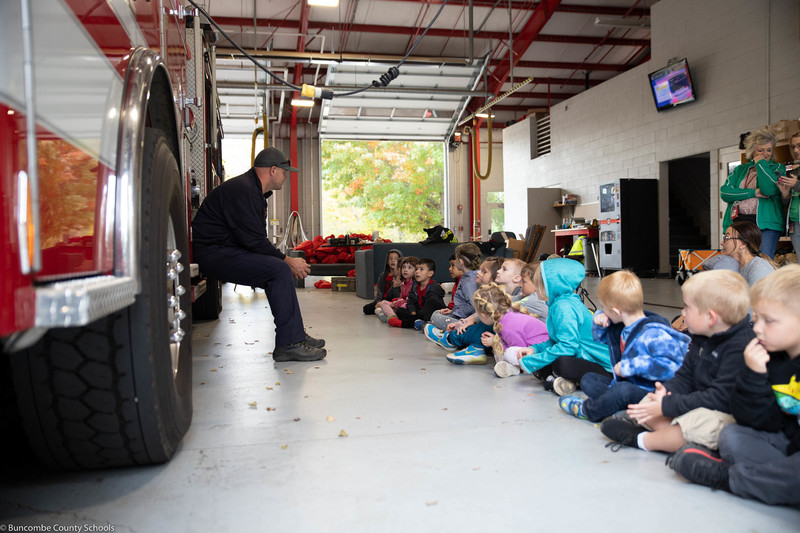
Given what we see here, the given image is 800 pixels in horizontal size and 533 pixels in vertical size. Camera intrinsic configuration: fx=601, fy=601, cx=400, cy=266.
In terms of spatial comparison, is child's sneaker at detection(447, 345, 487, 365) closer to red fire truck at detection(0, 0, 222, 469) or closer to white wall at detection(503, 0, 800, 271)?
red fire truck at detection(0, 0, 222, 469)

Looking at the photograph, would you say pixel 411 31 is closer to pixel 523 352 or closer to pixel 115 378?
pixel 523 352

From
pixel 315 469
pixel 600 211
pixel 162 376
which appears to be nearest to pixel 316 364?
pixel 315 469

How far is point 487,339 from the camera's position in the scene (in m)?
3.73

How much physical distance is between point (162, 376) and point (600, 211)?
1340cm

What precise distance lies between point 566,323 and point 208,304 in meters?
4.34

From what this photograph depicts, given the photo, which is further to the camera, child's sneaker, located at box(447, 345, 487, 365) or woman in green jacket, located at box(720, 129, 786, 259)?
woman in green jacket, located at box(720, 129, 786, 259)

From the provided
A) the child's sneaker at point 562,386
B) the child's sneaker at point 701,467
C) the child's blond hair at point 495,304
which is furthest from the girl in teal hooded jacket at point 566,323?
the child's sneaker at point 701,467

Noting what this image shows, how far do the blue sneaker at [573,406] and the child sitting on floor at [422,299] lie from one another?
Result: 2.92m

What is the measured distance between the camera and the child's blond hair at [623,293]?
93.5 inches

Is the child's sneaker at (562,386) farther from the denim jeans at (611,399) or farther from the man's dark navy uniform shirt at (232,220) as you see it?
the man's dark navy uniform shirt at (232,220)

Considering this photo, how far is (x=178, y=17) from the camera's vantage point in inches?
121

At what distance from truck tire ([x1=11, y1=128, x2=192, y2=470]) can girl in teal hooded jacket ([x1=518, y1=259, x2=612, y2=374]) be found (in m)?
1.84

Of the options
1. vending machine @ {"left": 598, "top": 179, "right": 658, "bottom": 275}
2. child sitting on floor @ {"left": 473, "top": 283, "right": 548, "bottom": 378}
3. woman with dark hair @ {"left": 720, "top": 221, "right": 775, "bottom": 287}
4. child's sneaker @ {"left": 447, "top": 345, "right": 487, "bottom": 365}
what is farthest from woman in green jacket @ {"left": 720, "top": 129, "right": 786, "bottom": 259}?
vending machine @ {"left": 598, "top": 179, "right": 658, "bottom": 275}

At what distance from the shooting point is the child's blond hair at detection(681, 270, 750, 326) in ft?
6.22
